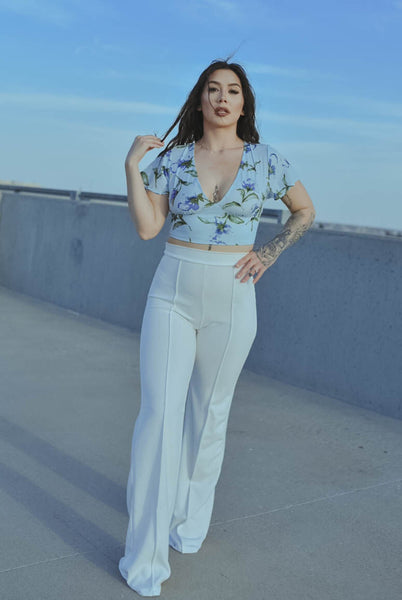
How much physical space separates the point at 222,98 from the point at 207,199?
367 millimetres

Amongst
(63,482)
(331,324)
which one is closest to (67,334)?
(331,324)

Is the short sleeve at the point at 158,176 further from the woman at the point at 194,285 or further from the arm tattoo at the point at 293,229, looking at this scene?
the arm tattoo at the point at 293,229

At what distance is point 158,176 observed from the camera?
283 cm

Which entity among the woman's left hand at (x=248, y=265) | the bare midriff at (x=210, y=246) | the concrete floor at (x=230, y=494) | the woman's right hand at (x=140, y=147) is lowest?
the concrete floor at (x=230, y=494)

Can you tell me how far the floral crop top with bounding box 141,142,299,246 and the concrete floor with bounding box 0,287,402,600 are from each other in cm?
123

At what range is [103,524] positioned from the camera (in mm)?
3289

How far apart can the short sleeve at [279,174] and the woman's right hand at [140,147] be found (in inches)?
17.5

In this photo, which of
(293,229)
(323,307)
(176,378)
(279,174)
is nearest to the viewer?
(176,378)

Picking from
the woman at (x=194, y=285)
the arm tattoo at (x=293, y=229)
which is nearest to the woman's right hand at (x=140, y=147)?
the woman at (x=194, y=285)

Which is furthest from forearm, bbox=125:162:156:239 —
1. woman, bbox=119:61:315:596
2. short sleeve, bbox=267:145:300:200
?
short sleeve, bbox=267:145:300:200

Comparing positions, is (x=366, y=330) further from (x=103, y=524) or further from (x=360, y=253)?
(x=103, y=524)

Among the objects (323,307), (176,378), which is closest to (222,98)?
(176,378)

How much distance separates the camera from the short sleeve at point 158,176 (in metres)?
2.83

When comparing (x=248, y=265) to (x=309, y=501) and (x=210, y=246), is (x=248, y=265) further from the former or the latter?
(x=309, y=501)
